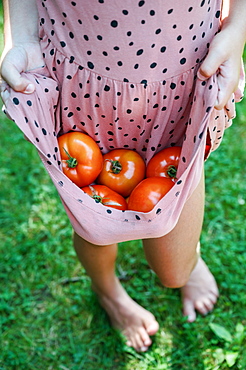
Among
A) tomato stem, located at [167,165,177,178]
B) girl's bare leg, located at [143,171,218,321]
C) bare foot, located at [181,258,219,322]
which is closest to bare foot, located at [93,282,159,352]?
bare foot, located at [181,258,219,322]

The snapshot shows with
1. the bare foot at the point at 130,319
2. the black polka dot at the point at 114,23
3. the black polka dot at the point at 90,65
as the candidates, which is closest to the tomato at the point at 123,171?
the black polka dot at the point at 90,65

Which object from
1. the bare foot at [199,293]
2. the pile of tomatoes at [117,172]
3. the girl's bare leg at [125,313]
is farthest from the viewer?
the bare foot at [199,293]

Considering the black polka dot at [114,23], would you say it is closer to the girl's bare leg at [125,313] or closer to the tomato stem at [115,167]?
the tomato stem at [115,167]

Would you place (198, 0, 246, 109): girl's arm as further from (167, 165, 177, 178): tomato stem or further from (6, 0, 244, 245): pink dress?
(167, 165, 177, 178): tomato stem

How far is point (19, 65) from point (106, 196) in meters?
0.46

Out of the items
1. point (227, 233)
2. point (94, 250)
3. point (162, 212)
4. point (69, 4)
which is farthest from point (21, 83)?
point (227, 233)

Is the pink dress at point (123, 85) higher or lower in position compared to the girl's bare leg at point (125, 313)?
higher

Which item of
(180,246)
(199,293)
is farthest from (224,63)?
(199,293)

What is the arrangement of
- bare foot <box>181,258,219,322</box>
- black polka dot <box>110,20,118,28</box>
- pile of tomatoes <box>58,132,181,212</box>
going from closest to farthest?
black polka dot <box>110,20,118,28</box>
pile of tomatoes <box>58,132,181,212</box>
bare foot <box>181,258,219,322</box>

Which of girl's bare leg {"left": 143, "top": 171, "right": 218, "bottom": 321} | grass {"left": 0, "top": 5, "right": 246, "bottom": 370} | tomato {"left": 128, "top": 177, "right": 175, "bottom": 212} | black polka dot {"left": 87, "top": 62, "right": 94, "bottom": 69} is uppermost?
black polka dot {"left": 87, "top": 62, "right": 94, "bottom": 69}

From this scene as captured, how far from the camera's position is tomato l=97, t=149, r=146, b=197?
1.38 meters

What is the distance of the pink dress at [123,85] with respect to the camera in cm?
113

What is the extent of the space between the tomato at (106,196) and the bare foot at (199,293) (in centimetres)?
81

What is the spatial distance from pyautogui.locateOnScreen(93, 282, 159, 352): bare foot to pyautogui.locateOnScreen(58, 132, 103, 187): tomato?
2.37 ft
